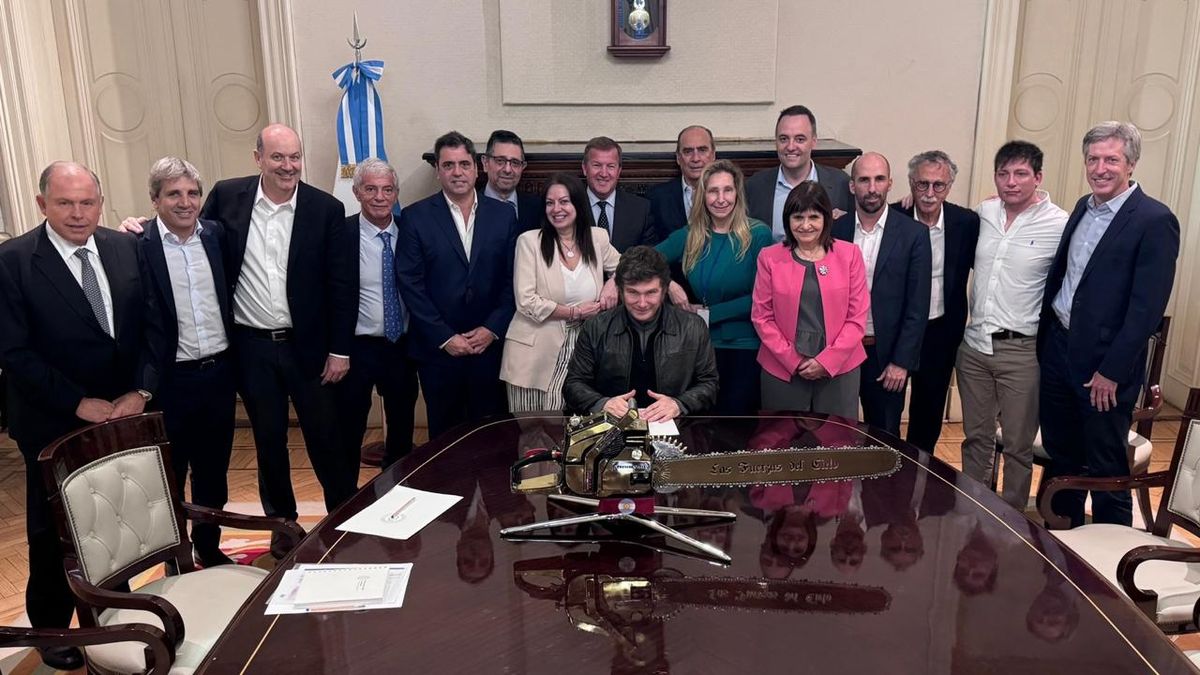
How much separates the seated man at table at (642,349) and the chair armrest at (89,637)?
1.36m

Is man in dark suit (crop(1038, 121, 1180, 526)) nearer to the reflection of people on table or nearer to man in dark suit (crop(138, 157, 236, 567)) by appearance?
the reflection of people on table

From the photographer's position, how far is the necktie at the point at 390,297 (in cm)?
357

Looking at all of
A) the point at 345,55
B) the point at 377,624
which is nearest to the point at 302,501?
the point at 345,55

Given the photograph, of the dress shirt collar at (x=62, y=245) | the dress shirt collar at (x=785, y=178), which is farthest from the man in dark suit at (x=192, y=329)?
the dress shirt collar at (x=785, y=178)

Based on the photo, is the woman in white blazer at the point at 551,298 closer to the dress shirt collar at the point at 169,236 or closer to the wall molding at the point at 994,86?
the dress shirt collar at the point at 169,236

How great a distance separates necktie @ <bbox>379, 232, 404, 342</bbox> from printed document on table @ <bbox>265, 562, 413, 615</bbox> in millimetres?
1834

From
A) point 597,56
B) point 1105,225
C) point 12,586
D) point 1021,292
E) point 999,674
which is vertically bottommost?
point 12,586

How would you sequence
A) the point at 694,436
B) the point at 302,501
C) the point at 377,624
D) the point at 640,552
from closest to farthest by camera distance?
the point at 377,624 < the point at 640,552 < the point at 694,436 < the point at 302,501

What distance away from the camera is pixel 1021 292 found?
3.35 m

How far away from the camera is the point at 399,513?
6.86ft

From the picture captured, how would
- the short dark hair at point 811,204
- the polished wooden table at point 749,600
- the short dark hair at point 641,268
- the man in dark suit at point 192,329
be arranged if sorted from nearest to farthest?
the polished wooden table at point 749,600
the short dark hair at point 641,268
the man in dark suit at point 192,329
the short dark hair at point 811,204

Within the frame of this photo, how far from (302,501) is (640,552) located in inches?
108

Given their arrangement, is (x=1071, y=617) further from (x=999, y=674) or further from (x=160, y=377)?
(x=160, y=377)

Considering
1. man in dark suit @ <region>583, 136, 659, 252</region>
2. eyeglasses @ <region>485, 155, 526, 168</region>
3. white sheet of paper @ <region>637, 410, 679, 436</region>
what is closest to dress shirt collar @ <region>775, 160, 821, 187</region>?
man in dark suit @ <region>583, 136, 659, 252</region>
